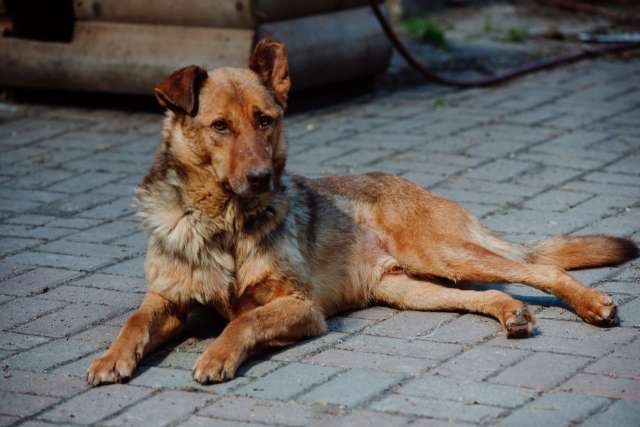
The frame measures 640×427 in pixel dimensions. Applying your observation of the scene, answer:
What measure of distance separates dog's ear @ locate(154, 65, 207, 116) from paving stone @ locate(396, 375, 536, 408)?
1.59 meters

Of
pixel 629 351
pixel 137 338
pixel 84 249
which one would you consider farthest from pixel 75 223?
pixel 629 351

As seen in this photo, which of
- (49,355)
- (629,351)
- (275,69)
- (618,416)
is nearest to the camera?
(618,416)

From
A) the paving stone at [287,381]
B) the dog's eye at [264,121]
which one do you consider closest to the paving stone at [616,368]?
the paving stone at [287,381]

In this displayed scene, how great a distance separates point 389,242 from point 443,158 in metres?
2.49

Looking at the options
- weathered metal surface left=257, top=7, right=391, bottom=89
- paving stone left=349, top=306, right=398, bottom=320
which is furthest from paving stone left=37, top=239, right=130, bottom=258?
weathered metal surface left=257, top=7, right=391, bottom=89

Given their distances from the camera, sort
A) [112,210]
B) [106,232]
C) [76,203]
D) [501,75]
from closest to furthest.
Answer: [106,232], [112,210], [76,203], [501,75]

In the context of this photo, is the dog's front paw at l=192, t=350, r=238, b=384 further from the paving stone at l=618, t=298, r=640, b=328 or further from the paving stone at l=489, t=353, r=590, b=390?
the paving stone at l=618, t=298, r=640, b=328

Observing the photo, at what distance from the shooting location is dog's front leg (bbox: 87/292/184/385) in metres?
4.28

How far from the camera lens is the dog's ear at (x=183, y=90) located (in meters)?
4.64

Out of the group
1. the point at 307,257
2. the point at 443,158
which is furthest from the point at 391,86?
the point at 307,257

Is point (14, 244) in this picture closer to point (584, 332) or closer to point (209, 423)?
point (209, 423)

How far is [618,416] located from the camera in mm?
3797

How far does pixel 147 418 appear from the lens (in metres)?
3.94

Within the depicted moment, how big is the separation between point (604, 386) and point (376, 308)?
1.48 metres
